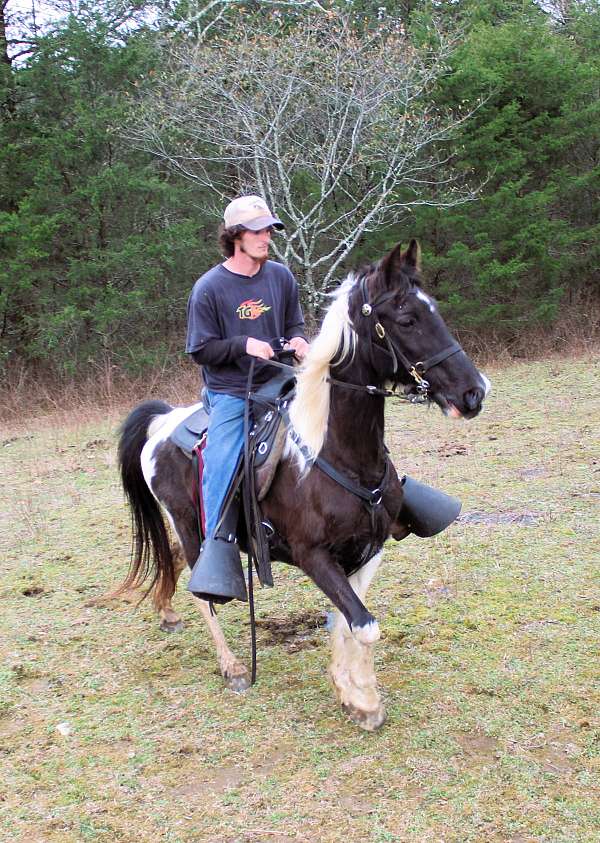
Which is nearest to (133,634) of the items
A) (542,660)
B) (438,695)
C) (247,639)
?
(247,639)

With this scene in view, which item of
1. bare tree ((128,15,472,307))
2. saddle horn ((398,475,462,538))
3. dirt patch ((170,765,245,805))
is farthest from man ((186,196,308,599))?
bare tree ((128,15,472,307))

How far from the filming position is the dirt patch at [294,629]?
14.8ft

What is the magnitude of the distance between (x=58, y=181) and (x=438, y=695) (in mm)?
13701

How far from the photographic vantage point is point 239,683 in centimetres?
405

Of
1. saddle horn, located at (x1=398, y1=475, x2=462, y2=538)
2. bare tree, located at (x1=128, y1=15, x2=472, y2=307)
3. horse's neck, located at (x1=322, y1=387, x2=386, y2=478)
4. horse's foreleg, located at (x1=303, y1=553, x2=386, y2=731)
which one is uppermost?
bare tree, located at (x1=128, y1=15, x2=472, y2=307)

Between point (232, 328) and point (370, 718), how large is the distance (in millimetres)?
2018

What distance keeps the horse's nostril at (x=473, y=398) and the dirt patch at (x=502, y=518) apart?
121 inches

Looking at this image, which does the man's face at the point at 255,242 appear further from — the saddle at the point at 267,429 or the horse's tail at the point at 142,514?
the horse's tail at the point at 142,514

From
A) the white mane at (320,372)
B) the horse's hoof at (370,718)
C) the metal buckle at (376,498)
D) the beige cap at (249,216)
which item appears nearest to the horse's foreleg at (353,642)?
the horse's hoof at (370,718)

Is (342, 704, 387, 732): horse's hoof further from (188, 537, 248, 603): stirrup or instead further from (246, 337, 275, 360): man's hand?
(246, 337, 275, 360): man's hand

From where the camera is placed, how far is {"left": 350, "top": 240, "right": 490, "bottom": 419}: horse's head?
3148 millimetres

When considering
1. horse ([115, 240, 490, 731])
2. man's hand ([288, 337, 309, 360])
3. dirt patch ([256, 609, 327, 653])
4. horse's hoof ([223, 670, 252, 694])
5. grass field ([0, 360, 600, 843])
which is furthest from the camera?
dirt patch ([256, 609, 327, 653])

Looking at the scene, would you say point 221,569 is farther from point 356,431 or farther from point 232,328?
point 232,328

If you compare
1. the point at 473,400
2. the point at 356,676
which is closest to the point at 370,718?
the point at 356,676
